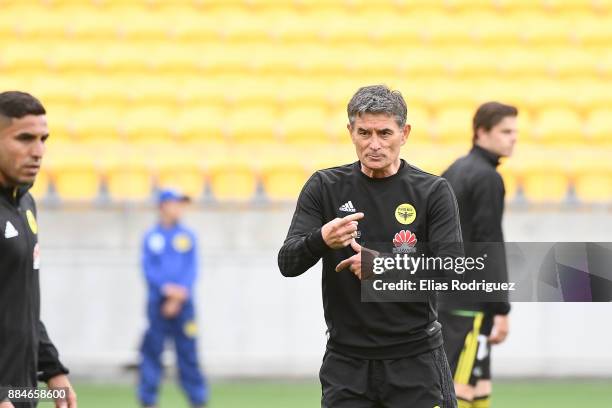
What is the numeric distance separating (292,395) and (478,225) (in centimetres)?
432

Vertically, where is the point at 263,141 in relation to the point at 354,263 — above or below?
above

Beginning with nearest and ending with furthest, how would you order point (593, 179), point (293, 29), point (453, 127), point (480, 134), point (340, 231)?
point (340, 231), point (480, 134), point (593, 179), point (453, 127), point (293, 29)

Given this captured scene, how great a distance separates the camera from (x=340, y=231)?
4.27 metres

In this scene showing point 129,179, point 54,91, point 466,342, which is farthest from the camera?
point 54,91

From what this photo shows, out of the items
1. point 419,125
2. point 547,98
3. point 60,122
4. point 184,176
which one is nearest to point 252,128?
point 184,176

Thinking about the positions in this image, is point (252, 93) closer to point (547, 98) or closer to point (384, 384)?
point (547, 98)

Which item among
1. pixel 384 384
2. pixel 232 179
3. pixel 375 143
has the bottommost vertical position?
pixel 384 384

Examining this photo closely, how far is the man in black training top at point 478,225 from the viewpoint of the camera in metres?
6.89

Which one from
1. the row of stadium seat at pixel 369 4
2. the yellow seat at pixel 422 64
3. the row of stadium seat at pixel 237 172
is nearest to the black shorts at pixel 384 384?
the row of stadium seat at pixel 237 172

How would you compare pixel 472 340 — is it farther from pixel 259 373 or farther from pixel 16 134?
pixel 259 373

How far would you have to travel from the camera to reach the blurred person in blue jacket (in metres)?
9.71

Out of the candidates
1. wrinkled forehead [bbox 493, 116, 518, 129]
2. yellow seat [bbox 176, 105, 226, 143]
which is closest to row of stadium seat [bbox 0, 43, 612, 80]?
yellow seat [bbox 176, 105, 226, 143]

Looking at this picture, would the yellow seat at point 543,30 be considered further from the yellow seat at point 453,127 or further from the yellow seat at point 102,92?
the yellow seat at point 102,92

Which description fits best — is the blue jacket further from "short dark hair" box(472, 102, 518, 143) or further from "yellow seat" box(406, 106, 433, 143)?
"yellow seat" box(406, 106, 433, 143)
